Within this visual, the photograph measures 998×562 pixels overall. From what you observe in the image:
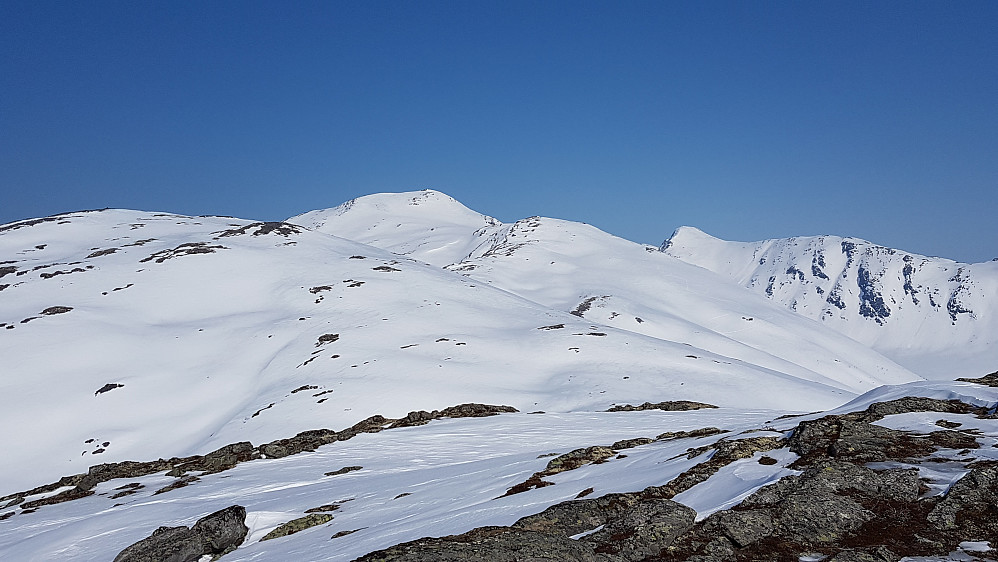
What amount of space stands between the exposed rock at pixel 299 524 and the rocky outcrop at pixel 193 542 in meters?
1.19

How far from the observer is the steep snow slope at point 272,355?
185 feet

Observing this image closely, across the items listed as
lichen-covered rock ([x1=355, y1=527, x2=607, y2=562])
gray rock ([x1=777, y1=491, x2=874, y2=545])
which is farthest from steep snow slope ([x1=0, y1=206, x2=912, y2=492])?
lichen-covered rock ([x1=355, y1=527, x2=607, y2=562])

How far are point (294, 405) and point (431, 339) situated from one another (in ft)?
74.1

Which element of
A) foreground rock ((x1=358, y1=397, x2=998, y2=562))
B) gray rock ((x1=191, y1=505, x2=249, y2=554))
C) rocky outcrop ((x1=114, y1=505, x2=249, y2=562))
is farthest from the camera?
gray rock ((x1=191, y1=505, x2=249, y2=554))

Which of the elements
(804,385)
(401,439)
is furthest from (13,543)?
(804,385)

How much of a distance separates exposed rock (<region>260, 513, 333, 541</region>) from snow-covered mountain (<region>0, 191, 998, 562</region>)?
0.46 feet

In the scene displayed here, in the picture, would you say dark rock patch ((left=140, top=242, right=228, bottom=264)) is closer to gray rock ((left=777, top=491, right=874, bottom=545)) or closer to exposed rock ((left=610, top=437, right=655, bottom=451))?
exposed rock ((left=610, top=437, right=655, bottom=451))

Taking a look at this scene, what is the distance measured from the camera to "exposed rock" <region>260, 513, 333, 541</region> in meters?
21.5

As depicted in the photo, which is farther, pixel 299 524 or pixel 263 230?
pixel 263 230

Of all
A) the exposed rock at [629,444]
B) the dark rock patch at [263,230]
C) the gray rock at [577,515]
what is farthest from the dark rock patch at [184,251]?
the gray rock at [577,515]

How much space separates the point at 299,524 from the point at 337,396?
36.1 m

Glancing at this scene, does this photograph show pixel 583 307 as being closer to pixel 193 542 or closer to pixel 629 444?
pixel 629 444

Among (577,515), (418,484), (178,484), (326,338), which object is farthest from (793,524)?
(326,338)

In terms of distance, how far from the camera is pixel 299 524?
22141 millimetres
